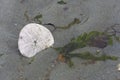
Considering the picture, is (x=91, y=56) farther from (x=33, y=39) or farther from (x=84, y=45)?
(x=33, y=39)

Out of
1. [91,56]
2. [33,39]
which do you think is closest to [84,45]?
[91,56]

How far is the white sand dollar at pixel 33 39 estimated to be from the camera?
194 inches

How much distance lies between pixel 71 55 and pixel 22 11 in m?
1.58

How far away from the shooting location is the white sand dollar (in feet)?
16.1

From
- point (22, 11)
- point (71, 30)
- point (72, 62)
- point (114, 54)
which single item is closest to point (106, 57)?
point (114, 54)

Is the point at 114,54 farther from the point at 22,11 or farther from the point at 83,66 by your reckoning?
the point at 22,11

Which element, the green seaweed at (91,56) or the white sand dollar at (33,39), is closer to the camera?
the green seaweed at (91,56)

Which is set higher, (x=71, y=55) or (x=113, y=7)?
(x=113, y=7)

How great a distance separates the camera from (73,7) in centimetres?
563

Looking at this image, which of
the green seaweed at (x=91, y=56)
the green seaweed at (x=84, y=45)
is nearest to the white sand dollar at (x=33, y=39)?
the green seaweed at (x=84, y=45)

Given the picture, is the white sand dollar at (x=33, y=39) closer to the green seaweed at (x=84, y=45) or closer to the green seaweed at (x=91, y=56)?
the green seaweed at (x=84, y=45)

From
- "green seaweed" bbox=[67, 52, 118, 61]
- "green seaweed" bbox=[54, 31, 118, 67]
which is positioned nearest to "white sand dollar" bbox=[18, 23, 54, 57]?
"green seaweed" bbox=[54, 31, 118, 67]

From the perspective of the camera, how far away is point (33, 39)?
4953 millimetres

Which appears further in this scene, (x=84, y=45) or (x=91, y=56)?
(x=84, y=45)
